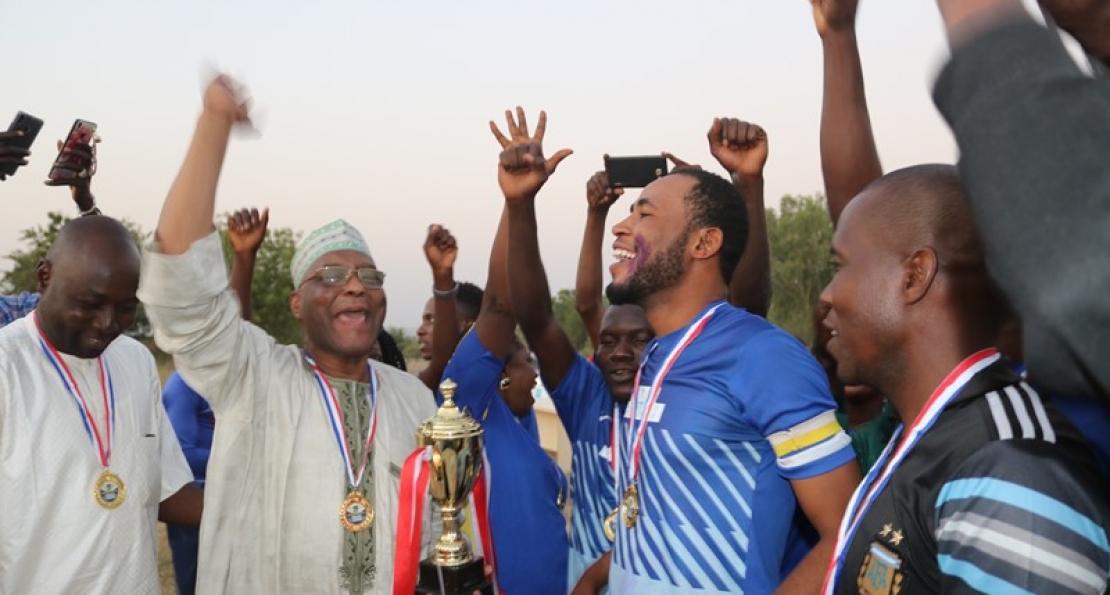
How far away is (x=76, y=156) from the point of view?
5.59 m

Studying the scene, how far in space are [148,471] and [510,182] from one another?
7.04ft

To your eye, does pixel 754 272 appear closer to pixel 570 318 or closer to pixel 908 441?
pixel 908 441

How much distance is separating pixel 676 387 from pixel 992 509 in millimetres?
1635

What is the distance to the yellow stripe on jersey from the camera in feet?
8.73

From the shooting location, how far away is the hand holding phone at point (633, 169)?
465 centimetres

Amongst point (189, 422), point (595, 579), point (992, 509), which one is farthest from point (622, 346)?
point (992, 509)

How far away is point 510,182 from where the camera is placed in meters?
3.90

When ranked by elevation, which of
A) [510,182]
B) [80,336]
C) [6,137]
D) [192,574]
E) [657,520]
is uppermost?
[6,137]

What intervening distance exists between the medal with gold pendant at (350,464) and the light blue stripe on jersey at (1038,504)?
8.09ft

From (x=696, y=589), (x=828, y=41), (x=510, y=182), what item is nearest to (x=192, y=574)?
(x=510, y=182)

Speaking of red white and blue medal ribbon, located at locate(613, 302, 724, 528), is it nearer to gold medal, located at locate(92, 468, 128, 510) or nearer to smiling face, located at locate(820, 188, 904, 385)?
smiling face, located at locate(820, 188, 904, 385)

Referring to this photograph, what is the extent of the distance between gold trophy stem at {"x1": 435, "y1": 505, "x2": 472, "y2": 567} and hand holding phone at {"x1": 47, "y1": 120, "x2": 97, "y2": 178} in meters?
4.14

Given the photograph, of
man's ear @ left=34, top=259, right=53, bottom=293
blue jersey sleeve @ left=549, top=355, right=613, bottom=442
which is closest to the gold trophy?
blue jersey sleeve @ left=549, top=355, right=613, bottom=442

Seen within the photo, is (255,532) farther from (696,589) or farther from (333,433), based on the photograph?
(696,589)
